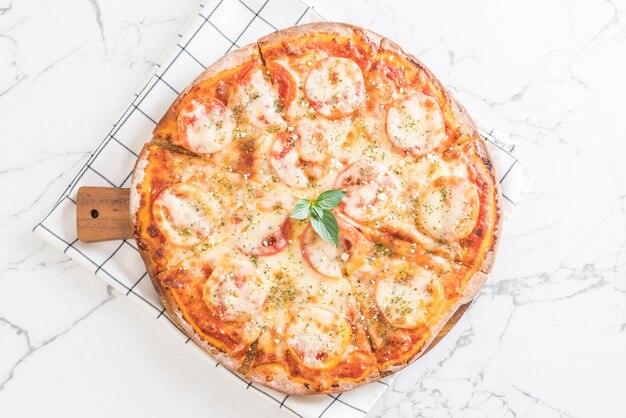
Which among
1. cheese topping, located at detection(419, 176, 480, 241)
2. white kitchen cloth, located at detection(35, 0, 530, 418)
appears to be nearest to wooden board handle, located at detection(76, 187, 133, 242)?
white kitchen cloth, located at detection(35, 0, 530, 418)

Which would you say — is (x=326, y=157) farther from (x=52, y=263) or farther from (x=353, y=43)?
(x=52, y=263)

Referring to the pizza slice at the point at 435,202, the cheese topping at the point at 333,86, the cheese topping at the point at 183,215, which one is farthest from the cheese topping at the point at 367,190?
the cheese topping at the point at 183,215

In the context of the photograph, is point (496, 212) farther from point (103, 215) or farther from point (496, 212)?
point (103, 215)

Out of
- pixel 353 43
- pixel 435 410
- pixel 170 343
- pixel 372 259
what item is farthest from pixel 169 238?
pixel 435 410

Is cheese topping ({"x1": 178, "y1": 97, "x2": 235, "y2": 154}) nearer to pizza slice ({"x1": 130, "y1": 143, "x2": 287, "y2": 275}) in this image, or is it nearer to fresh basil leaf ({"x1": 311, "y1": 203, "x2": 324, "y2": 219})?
pizza slice ({"x1": 130, "y1": 143, "x2": 287, "y2": 275})

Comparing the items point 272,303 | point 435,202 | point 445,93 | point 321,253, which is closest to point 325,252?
point 321,253
